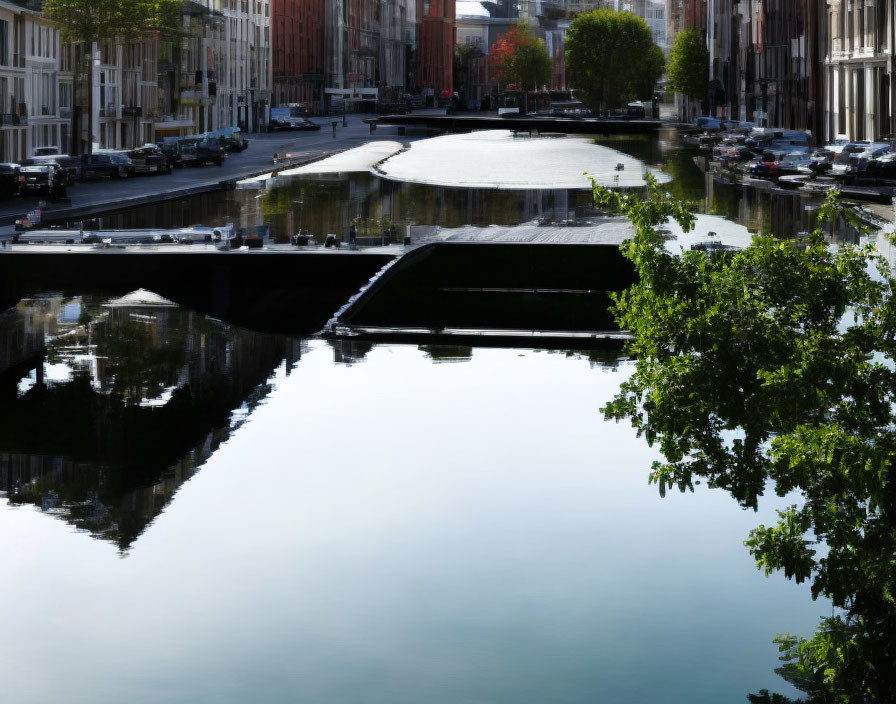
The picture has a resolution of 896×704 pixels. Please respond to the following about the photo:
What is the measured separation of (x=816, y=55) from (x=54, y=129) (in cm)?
4853

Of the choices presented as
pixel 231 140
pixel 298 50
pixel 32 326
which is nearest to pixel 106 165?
pixel 231 140

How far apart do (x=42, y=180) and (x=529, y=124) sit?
93.5 m

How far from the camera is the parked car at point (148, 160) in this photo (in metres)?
85.9

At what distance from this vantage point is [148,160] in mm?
86750

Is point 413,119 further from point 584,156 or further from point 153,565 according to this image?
point 153,565

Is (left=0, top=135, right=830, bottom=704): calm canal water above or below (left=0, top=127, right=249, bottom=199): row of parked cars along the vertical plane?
below

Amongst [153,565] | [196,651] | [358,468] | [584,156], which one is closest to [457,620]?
[196,651]

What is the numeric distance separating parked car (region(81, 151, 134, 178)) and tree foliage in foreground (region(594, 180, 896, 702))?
224ft

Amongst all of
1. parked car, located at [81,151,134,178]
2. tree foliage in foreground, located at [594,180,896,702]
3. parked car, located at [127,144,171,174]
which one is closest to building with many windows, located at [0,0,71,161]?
parked car, located at [81,151,134,178]

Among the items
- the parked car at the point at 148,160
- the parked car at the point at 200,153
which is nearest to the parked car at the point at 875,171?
the parked car at the point at 148,160

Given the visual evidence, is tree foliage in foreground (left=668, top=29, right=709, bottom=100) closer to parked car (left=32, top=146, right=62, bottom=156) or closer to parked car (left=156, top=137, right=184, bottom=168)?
parked car (left=156, top=137, right=184, bottom=168)

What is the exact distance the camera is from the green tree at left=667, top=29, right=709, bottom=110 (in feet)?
497

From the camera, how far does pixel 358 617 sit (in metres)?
22.0

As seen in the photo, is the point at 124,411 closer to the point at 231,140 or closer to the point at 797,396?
the point at 797,396
